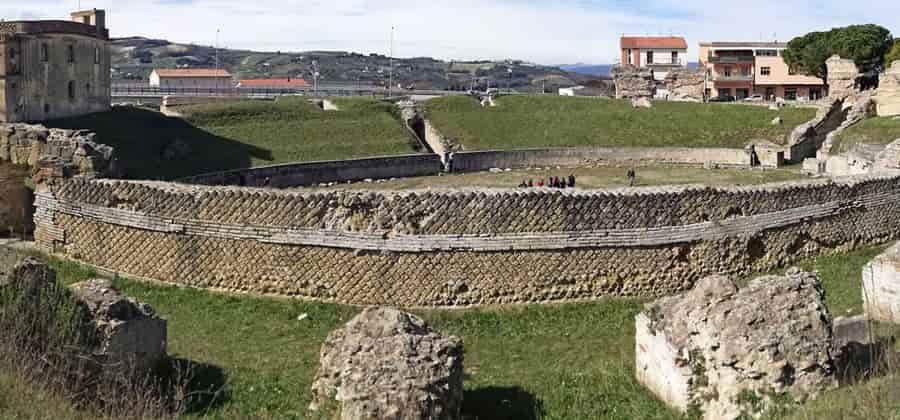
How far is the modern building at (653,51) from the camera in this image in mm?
96250

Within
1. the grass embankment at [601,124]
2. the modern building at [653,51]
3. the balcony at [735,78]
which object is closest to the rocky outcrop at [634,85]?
the grass embankment at [601,124]

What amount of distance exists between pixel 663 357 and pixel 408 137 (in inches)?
1429

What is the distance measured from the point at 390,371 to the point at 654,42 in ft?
310

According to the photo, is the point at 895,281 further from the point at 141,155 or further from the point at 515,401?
the point at 141,155

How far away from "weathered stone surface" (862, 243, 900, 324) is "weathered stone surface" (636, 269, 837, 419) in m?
3.27

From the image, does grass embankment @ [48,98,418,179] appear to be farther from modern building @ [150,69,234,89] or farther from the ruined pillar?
modern building @ [150,69,234,89]

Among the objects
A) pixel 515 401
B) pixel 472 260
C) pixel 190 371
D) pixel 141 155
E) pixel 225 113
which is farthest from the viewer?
pixel 225 113

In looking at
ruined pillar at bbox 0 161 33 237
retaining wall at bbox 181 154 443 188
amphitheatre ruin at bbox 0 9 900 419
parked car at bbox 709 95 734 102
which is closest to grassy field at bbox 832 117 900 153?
amphitheatre ruin at bbox 0 9 900 419

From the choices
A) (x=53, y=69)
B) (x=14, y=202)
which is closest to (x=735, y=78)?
(x=53, y=69)

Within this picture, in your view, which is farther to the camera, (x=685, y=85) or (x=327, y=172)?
(x=685, y=85)

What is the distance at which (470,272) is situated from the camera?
47.8 ft

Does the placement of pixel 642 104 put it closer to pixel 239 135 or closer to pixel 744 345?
pixel 239 135

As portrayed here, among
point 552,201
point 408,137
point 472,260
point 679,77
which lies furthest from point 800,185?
point 679,77

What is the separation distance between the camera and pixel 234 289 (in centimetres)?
1529
